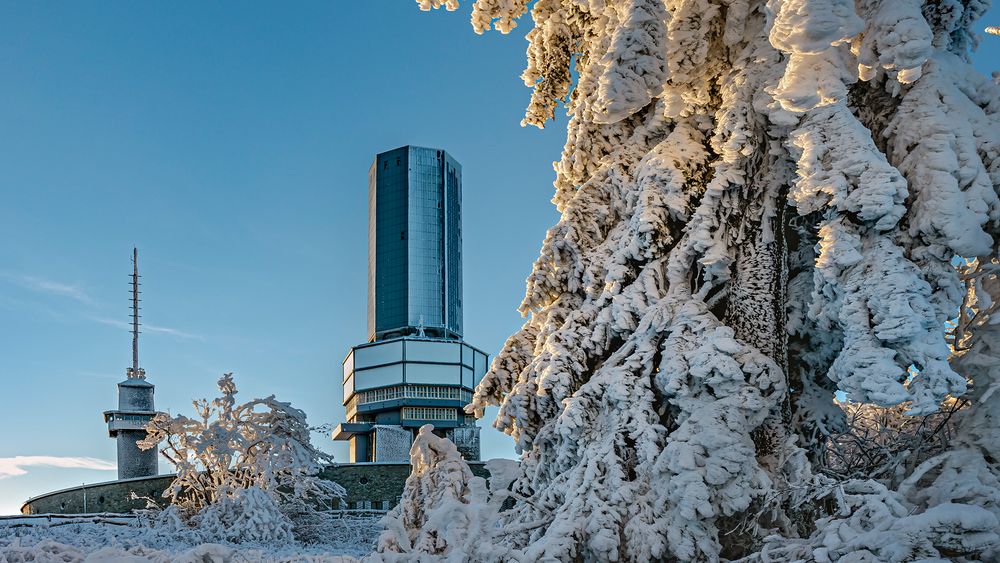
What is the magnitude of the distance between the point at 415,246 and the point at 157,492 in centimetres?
4608

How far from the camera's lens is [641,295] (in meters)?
5.93

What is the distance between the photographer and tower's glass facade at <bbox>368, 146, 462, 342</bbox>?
66.1 m

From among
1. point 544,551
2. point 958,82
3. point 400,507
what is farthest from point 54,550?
point 958,82

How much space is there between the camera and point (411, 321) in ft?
214

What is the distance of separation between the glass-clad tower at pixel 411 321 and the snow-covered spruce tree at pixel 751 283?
52.2m

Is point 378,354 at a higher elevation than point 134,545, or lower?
higher

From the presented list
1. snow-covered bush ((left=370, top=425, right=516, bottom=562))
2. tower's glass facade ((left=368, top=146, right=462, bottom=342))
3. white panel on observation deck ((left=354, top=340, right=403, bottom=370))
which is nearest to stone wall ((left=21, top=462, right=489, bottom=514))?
snow-covered bush ((left=370, top=425, right=516, bottom=562))

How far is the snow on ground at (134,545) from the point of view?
6180mm

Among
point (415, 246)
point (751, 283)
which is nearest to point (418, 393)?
point (415, 246)

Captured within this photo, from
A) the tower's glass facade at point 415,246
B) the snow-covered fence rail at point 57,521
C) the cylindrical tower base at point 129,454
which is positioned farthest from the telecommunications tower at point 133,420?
the tower's glass facade at point 415,246

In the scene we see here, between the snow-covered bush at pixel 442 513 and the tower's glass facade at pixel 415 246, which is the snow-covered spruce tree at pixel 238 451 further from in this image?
the tower's glass facade at pixel 415 246

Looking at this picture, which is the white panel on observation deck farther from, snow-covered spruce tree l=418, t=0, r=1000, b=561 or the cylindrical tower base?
snow-covered spruce tree l=418, t=0, r=1000, b=561

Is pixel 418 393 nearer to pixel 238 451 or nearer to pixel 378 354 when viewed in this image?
pixel 378 354

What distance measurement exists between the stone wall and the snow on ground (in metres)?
5.71
